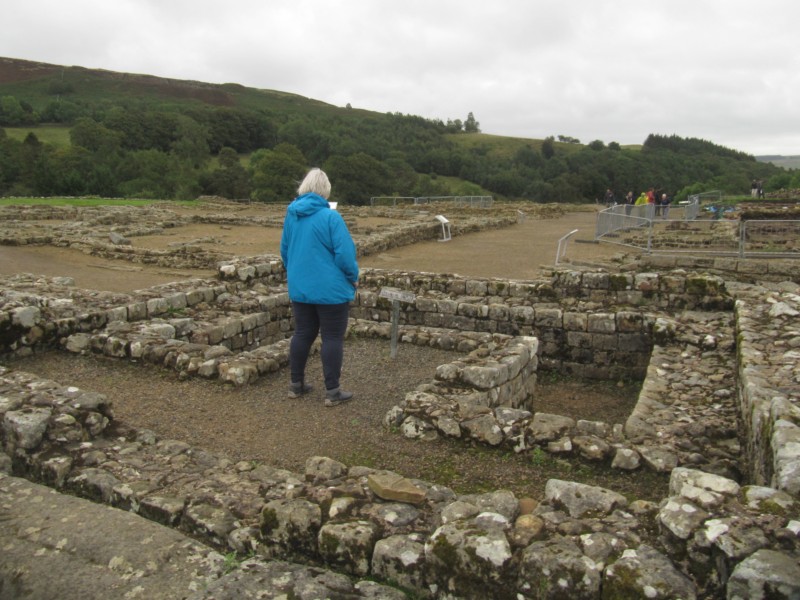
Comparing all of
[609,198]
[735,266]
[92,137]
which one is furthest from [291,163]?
[735,266]

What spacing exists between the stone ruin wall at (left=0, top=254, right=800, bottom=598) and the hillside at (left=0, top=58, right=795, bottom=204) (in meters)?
42.2

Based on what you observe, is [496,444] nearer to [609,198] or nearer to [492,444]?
[492,444]

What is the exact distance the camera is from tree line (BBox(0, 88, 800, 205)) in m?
53.9

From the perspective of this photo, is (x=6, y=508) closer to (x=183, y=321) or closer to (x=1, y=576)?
(x=1, y=576)

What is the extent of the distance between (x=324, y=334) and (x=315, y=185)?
1454 millimetres

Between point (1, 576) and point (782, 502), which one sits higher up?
point (782, 502)

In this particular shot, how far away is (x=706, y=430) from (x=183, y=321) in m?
6.47

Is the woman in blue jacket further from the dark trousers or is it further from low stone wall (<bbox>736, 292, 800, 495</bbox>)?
low stone wall (<bbox>736, 292, 800, 495</bbox>)

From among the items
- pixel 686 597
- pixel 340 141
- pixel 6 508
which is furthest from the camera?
pixel 340 141

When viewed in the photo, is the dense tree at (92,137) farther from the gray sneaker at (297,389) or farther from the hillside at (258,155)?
the gray sneaker at (297,389)

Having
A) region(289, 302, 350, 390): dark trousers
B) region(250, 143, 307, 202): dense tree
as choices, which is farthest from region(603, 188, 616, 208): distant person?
region(289, 302, 350, 390): dark trousers

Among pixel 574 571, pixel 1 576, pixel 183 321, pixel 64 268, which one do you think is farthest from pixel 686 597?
pixel 64 268

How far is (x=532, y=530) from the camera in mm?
2975

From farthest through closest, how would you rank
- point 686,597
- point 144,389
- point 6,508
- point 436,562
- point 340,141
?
point 340,141, point 144,389, point 6,508, point 436,562, point 686,597
